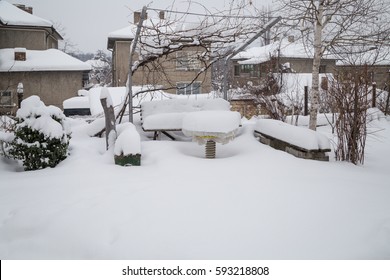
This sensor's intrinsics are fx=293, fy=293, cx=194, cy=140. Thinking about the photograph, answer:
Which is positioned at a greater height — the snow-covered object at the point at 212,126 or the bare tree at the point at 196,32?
the bare tree at the point at 196,32

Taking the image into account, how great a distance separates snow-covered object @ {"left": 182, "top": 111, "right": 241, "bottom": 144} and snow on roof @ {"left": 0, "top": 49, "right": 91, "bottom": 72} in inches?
675

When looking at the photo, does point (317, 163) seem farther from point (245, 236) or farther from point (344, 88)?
point (245, 236)

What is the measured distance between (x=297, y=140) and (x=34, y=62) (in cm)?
1951

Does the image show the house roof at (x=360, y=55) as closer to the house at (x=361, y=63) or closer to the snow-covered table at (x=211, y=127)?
the house at (x=361, y=63)

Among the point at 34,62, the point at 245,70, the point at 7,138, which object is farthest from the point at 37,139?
the point at 245,70

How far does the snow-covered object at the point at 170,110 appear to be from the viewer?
6.63m

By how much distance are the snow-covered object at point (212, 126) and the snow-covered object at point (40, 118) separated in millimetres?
2139

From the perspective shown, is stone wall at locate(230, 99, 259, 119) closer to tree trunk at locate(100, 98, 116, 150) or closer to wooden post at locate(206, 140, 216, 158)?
wooden post at locate(206, 140, 216, 158)

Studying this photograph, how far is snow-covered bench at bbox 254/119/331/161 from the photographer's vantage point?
16.7 ft

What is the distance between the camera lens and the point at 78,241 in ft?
7.98

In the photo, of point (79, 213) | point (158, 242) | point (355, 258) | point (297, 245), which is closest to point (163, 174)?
point (79, 213)

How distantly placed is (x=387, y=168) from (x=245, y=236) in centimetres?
394

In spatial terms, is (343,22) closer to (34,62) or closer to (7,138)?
(7,138)

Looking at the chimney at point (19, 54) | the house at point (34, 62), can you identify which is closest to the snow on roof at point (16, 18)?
the house at point (34, 62)
